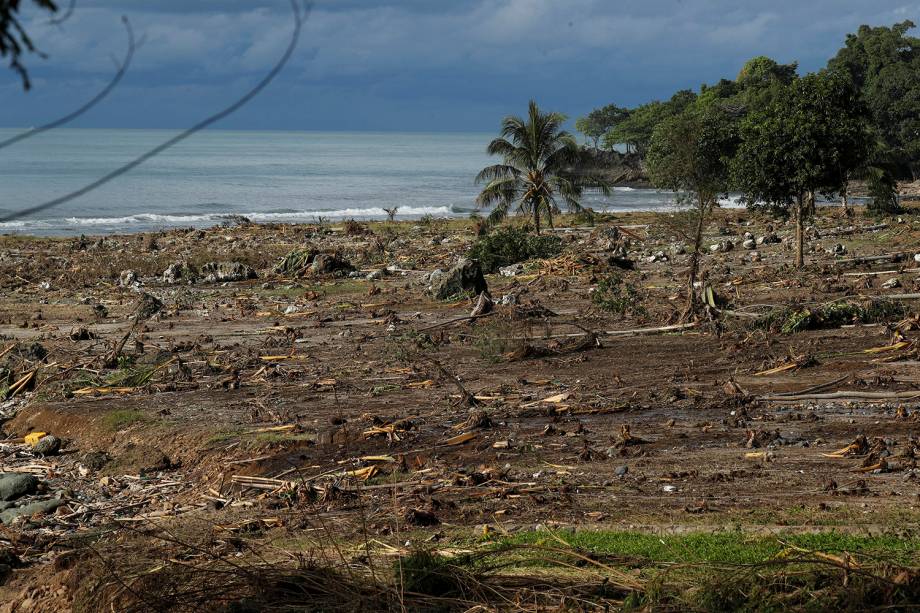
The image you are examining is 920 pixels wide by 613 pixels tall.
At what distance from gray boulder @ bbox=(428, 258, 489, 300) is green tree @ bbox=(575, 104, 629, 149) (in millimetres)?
110228

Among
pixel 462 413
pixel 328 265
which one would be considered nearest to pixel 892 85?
pixel 328 265

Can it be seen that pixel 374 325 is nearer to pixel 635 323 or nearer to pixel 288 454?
pixel 635 323

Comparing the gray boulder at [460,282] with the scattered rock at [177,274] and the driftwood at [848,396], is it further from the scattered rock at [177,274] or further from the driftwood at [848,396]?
the driftwood at [848,396]

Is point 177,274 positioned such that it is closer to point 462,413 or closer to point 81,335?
point 81,335

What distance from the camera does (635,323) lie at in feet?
50.2

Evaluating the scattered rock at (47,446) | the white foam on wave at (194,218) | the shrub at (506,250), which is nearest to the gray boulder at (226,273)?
the shrub at (506,250)

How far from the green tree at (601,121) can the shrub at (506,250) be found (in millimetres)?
104645

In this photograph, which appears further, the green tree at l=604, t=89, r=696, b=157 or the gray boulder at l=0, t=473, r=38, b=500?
the green tree at l=604, t=89, r=696, b=157

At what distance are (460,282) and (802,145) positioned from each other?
25.4 feet

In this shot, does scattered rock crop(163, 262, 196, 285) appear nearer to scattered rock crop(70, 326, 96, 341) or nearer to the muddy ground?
the muddy ground

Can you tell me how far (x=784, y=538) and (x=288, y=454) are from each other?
4873 millimetres

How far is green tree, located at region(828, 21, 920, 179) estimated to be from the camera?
60688 millimetres

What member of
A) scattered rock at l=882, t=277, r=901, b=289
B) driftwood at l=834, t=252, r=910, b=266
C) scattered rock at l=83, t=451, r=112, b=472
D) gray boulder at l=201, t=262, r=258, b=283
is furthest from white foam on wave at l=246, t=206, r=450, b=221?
scattered rock at l=83, t=451, r=112, b=472

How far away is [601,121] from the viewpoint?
12838cm
